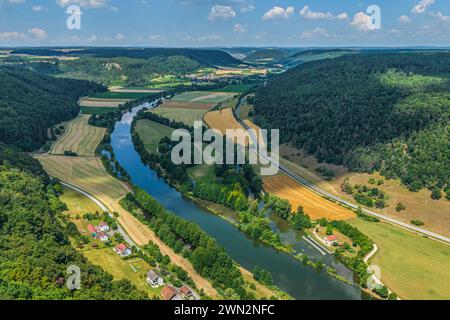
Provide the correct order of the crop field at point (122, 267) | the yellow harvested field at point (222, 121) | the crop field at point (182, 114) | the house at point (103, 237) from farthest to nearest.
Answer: the crop field at point (182, 114) < the yellow harvested field at point (222, 121) < the house at point (103, 237) < the crop field at point (122, 267)

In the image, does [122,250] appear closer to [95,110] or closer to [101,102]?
[95,110]

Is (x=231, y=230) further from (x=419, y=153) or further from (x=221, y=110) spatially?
(x=221, y=110)

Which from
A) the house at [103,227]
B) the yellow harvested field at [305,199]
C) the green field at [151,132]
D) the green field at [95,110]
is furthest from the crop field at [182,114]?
the house at [103,227]

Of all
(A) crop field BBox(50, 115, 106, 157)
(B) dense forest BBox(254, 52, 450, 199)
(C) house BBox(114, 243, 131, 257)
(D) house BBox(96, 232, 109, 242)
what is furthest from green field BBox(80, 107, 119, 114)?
(C) house BBox(114, 243, 131, 257)

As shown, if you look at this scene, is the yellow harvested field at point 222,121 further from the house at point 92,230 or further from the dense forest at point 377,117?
the house at point 92,230

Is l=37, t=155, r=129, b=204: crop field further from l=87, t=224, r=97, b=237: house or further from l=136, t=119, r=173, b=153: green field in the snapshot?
l=136, t=119, r=173, b=153: green field
